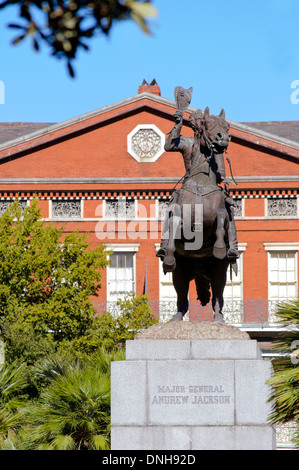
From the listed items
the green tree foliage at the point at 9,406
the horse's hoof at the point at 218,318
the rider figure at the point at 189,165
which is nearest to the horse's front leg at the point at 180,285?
the rider figure at the point at 189,165

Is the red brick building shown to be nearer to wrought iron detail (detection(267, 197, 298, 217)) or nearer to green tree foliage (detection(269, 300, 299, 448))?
wrought iron detail (detection(267, 197, 298, 217))

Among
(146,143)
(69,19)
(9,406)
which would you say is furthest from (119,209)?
(69,19)

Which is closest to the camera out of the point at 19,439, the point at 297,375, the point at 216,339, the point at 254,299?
the point at 297,375

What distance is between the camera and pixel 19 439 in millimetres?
11680

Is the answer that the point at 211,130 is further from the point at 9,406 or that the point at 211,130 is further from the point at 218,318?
the point at 9,406

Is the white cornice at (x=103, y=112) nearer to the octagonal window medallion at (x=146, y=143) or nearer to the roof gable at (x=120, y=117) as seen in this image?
the roof gable at (x=120, y=117)

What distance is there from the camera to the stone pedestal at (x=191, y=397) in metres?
9.82

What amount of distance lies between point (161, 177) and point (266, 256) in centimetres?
532

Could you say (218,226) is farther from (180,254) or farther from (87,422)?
(87,422)

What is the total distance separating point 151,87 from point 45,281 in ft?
53.9

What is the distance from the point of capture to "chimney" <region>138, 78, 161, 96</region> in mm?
40688

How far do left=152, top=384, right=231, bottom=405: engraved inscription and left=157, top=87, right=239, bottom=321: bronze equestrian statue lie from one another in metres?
1.08

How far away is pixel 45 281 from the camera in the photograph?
88.5 ft
